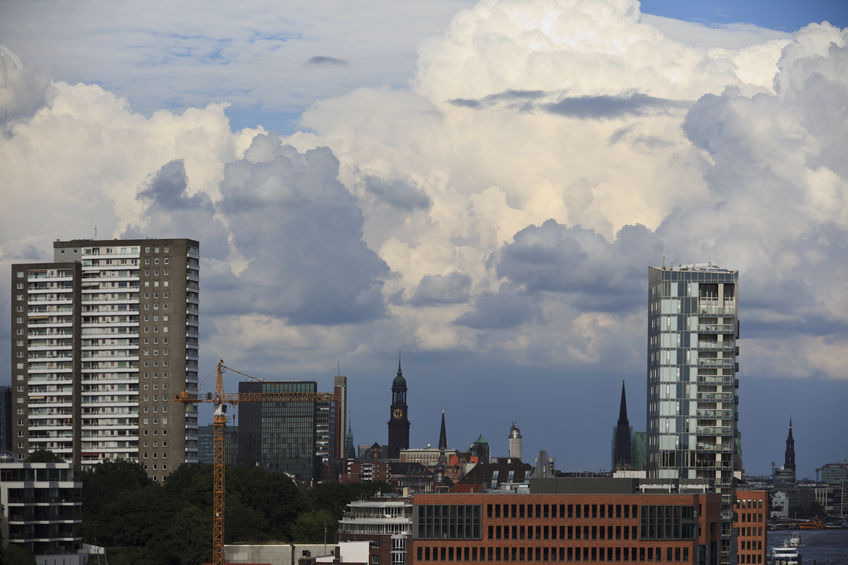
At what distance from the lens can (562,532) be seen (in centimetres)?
19325

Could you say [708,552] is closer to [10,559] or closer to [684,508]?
[684,508]

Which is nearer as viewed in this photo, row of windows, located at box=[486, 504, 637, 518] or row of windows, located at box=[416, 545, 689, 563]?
row of windows, located at box=[416, 545, 689, 563]

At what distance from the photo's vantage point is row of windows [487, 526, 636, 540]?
193 m

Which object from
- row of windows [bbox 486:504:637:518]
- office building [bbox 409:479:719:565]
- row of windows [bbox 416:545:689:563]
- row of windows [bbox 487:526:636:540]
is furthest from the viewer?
row of windows [bbox 486:504:637:518]

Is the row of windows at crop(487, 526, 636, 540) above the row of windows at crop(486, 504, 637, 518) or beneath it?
beneath

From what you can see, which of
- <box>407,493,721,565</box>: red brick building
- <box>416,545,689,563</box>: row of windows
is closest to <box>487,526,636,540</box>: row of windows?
<box>407,493,721,565</box>: red brick building

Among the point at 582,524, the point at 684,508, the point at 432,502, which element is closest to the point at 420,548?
the point at 432,502

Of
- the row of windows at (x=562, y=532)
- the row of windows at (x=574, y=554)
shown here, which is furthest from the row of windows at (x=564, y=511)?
the row of windows at (x=574, y=554)

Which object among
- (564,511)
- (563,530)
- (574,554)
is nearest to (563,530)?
(563,530)

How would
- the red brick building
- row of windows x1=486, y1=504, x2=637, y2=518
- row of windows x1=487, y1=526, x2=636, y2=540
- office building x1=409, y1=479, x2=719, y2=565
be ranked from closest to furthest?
the red brick building → office building x1=409, y1=479, x2=719, y2=565 → row of windows x1=487, y1=526, x2=636, y2=540 → row of windows x1=486, y1=504, x2=637, y2=518

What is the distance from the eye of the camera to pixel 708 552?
197250 mm

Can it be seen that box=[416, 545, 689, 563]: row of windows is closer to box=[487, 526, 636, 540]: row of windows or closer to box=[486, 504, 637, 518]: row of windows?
box=[487, 526, 636, 540]: row of windows

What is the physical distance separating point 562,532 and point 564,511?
2.54 metres

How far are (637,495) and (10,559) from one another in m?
73.9
